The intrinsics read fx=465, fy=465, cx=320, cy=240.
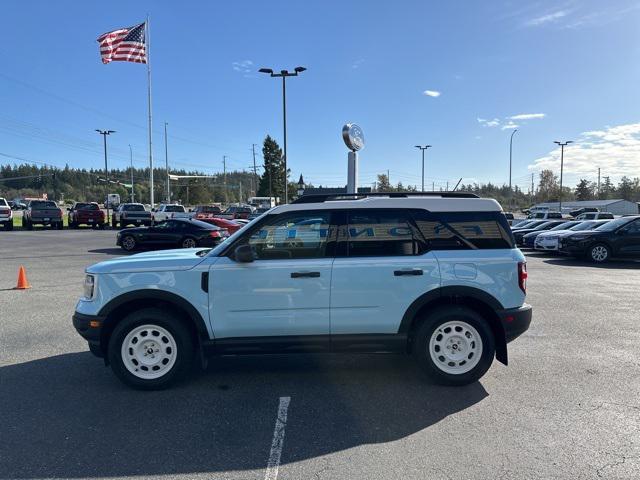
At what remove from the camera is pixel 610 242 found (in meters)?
15.1

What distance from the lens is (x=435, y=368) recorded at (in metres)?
4.66

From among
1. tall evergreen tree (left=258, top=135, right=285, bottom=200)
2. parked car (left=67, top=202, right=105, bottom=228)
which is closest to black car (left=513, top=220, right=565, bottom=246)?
parked car (left=67, top=202, right=105, bottom=228)

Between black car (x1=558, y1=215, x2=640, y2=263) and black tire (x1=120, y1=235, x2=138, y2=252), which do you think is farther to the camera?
black tire (x1=120, y1=235, x2=138, y2=252)

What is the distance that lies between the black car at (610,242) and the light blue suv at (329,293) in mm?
12467

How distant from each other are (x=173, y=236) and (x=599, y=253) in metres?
14.9

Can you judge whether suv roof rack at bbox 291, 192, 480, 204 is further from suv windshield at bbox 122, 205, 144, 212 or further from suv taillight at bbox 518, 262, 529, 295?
suv windshield at bbox 122, 205, 144, 212

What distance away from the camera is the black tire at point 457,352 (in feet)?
15.2

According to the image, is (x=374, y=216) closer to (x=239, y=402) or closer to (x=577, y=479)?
(x=239, y=402)

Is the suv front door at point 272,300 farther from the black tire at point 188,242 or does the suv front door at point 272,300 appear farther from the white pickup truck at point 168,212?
the white pickup truck at point 168,212

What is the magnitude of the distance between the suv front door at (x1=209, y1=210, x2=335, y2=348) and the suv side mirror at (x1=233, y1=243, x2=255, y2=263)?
84 millimetres

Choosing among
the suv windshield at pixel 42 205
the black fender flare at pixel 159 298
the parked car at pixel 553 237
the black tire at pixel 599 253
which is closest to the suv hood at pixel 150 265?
the black fender flare at pixel 159 298

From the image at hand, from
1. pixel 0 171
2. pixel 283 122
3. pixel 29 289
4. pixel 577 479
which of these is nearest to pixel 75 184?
pixel 0 171

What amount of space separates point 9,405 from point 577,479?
15.3 ft

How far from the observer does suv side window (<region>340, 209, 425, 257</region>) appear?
4656 mm
